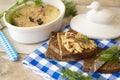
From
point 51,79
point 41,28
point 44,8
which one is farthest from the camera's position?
point 44,8

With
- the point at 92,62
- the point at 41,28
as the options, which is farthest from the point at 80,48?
the point at 41,28

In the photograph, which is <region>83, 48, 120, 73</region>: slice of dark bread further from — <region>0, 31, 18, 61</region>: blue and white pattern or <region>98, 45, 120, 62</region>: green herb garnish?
<region>0, 31, 18, 61</region>: blue and white pattern

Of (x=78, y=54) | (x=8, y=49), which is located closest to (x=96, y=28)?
(x=78, y=54)

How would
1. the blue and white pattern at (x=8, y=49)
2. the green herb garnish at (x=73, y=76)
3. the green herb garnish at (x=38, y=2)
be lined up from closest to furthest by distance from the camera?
the green herb garnish at (x=73, y=76)
the blue and white pattern at (x=8, y=49)
the green herb garnish at (x=38, y=2)

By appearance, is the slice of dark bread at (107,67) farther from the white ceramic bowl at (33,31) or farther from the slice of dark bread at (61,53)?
the white ceramic bowl at (33,31)

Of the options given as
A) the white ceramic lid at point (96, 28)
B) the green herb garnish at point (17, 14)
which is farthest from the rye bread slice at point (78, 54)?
the green herb garnish at point (17, 14)

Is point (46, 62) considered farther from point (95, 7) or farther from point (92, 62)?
point (95, 7)

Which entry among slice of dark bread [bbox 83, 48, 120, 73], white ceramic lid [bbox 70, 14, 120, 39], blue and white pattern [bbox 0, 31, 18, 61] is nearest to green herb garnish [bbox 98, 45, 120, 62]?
slice of dark bread [bbox 83, 48, 120, 73]
